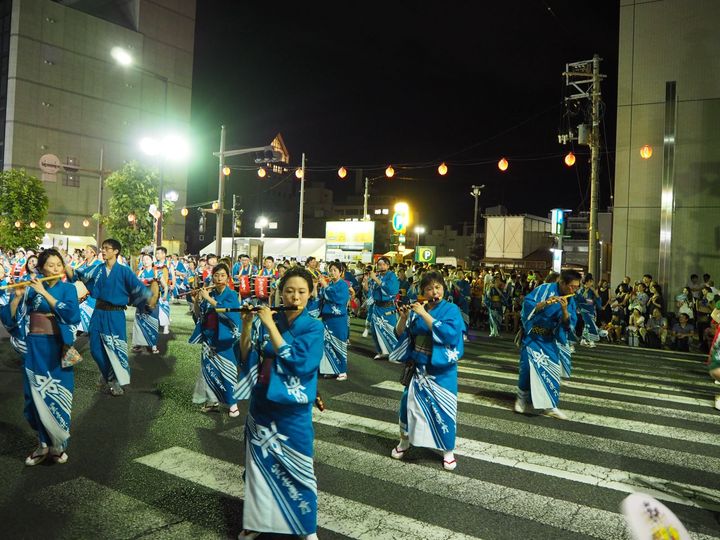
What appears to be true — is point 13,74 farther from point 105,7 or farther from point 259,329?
point 259,329

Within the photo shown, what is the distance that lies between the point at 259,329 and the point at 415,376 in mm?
2100

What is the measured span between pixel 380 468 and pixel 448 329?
4.65ft

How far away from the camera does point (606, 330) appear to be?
52.1 ft

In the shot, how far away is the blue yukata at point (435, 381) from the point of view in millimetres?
5164

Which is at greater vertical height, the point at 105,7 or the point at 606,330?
the point at 105,7

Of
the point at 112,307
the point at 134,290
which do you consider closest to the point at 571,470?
the point at 134,290

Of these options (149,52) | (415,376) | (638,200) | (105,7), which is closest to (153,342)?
(415,376)

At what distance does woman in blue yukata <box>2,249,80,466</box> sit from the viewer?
4934 mm

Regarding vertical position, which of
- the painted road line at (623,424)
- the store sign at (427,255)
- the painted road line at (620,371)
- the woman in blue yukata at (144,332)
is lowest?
the painted road line at (623,424)

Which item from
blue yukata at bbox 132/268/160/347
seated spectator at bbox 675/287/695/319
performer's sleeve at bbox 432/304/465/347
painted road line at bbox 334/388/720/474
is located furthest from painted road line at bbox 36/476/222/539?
seated spectator at bbox 675/287/695/319

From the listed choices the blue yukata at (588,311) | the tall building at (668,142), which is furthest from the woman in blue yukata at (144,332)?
the tall building at (668,142)

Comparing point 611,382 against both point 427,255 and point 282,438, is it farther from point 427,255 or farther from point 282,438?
point 427,255

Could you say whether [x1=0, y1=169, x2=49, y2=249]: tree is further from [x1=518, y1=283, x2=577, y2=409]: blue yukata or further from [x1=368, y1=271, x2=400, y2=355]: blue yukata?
[x1=518, y1=283, x2=577, y2=409]: blue yukata

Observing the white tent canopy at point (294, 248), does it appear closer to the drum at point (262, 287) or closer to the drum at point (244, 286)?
the drum at point (244, 286)
